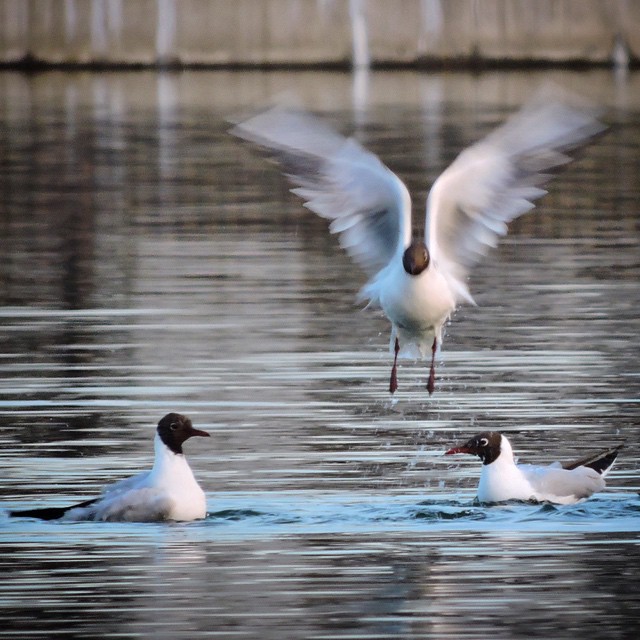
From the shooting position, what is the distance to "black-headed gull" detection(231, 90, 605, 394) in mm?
14203

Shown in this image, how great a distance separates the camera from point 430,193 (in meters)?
14.3

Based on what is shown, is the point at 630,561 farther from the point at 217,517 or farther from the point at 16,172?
the point at 16,172

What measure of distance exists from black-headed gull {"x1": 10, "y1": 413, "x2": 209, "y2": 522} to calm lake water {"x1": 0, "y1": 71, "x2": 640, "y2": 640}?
0.08 metres

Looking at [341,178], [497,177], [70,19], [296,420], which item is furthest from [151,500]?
[70,19]

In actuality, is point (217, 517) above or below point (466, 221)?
below

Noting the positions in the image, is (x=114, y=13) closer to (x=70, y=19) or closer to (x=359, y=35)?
(x=70, y=19)

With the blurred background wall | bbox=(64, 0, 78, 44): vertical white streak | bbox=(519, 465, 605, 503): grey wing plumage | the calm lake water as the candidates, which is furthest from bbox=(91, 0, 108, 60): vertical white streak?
bbox=(519, 465, 605, 503): grey wing plumage

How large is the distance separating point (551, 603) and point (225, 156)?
29782 mm

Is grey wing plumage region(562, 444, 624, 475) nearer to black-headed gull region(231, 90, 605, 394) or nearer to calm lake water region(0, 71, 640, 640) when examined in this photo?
calm lake water region(0, 71, 640, 640)

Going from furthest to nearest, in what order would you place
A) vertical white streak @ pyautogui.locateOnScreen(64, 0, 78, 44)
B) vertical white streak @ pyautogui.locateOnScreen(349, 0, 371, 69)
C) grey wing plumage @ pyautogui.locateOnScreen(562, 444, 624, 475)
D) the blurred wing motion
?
vertical white streak @ pyautogui.locateOnScreen(349, 0, 371, 69)
vertical white streak @ pyautogui.locateOnScreen(64, 0, 78, 44)
the blurred wing motion
grey wing plumage @ pyautogui.locateOnScreen(562, 444, 624, 475)

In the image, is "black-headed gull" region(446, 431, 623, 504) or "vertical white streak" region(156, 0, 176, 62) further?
"vertical white streak" region(156, 0, 176, 62)

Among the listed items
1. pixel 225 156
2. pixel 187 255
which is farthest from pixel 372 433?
pixel 225 156

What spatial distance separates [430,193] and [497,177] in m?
0.49

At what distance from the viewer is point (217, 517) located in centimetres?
1236
